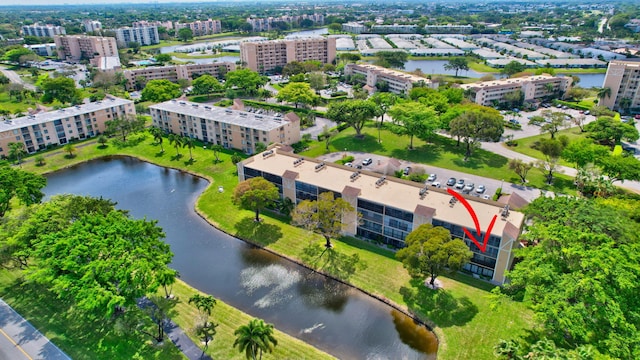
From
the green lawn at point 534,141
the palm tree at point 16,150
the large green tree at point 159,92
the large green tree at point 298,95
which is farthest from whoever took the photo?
the large green tree at point 159,92

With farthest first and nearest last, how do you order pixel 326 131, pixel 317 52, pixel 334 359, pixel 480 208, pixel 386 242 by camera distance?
pixel 317 52, pixel 326 131, pixel 386 242, pixel 480 208, pixel 334 359

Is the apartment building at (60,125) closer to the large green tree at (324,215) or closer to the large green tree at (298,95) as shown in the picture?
the large green tree at (298,95)

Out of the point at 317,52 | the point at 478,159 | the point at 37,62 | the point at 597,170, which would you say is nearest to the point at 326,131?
the point at 478,159

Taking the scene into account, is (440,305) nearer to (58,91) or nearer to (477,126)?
(477,126)

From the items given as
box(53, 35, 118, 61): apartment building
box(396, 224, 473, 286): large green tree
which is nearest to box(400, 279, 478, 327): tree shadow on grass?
box(396, 224, 473, 286): large green tree

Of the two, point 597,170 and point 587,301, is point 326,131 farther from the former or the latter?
point 587,301

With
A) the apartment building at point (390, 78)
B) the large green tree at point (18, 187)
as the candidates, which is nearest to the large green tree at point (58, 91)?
the large green tree at point (18, 187)

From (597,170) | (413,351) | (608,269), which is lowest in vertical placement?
(413,351)
